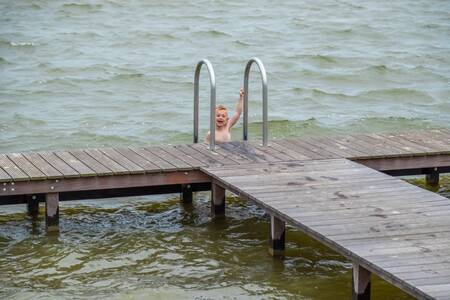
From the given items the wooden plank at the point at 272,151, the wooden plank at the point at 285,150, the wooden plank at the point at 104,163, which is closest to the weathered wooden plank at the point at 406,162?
the wooden plank at the point at 285,150

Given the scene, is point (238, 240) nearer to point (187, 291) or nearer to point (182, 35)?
point (187, 291)

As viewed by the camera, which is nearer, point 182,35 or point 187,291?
point 187,291

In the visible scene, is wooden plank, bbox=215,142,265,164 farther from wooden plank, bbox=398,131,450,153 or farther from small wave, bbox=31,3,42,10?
small wave, bbox=31,3,42,10

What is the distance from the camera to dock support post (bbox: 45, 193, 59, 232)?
10531 mm

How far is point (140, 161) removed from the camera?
1098 centimetres

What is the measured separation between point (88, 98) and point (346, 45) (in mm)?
6926

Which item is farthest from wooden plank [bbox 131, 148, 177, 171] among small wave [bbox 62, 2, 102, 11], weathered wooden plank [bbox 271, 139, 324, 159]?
small wave [bbox 62, 2, 102, 11]

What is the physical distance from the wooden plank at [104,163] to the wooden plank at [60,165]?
0.78 ft

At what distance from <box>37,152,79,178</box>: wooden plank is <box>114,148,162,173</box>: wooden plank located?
667mm

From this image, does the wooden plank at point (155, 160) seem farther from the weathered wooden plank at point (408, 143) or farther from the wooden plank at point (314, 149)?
the weathered wooden plank at point (408, 143)

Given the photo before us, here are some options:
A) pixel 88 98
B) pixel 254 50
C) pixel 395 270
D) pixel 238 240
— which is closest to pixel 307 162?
pixel 238 240

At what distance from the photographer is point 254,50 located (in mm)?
22969

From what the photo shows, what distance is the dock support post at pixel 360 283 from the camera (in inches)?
331

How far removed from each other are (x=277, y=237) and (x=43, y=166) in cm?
241
